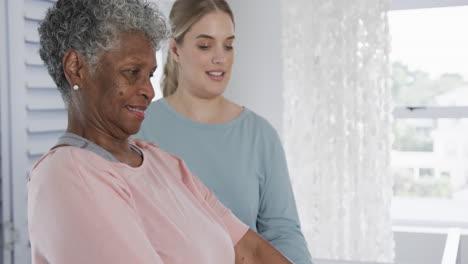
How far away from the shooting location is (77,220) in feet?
2.62

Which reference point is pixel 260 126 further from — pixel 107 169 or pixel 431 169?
pixel 431 169

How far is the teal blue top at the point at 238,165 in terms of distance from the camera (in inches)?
64.7

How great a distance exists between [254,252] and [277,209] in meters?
0.48

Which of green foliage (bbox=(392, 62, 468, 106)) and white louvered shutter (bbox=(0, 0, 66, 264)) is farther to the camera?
green foliage (bbox=(392, 62, 468, 106))

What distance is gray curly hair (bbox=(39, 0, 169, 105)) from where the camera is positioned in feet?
2.99

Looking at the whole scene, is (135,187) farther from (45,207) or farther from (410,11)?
(410,11)

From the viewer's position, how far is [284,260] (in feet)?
3.93

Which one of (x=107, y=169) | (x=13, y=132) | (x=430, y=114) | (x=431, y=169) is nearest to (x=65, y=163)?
(x=107, y=169)

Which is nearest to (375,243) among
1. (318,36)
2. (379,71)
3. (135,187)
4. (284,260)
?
(379,71)

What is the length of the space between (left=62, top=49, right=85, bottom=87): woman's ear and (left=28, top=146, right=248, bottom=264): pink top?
0.11 metres

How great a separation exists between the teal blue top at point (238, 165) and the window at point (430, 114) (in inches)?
89.7

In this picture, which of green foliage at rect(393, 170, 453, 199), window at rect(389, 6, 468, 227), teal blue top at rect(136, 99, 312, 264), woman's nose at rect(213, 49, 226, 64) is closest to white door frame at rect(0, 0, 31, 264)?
teal blue top at rect(136, 99, 312, 264)

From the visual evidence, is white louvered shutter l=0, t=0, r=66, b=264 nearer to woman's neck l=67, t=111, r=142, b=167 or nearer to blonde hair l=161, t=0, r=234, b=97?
blonde hair l=161, t=0, r=234, b=97

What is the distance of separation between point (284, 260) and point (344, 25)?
252 cm
